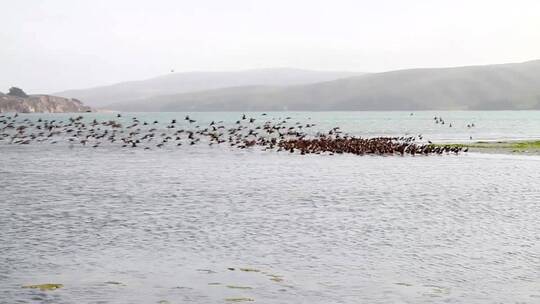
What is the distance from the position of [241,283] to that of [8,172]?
37.9 m

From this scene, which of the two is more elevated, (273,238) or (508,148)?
(508,148)

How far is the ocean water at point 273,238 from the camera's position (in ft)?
52.4

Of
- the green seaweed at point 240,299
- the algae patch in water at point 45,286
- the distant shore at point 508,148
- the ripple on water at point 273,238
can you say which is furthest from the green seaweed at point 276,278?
the distant shore at point 508,148

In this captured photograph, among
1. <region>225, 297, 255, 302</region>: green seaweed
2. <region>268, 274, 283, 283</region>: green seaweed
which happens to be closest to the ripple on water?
<region>268, 274, 283, 283</region>: green seaweed

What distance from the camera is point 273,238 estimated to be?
22453 mm

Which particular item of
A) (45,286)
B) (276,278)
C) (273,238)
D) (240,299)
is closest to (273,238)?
(273,238)

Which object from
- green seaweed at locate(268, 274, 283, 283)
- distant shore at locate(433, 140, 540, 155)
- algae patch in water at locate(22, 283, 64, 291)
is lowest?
green seaweed at locate(268, 274, 283, 283)

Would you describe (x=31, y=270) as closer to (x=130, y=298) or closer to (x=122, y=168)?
(x=130, y=298)

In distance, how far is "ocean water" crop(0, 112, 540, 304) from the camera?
16.0 metres

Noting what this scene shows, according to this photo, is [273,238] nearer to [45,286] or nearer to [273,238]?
[273,238]

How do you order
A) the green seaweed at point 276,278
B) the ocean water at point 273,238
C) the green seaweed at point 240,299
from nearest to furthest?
the green seaweed at point 240,299 < the ocean water at point 273,238 < the green seaweed at point 276,278

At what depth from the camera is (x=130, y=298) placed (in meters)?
15.0

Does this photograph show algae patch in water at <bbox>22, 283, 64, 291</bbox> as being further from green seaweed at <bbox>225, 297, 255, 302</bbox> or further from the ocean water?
green seaweed at <bbox>225, 297, 255, 302</bbox>

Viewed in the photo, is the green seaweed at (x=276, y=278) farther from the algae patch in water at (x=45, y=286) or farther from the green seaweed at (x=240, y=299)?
the algae patch in water at (x=45, y=286)
